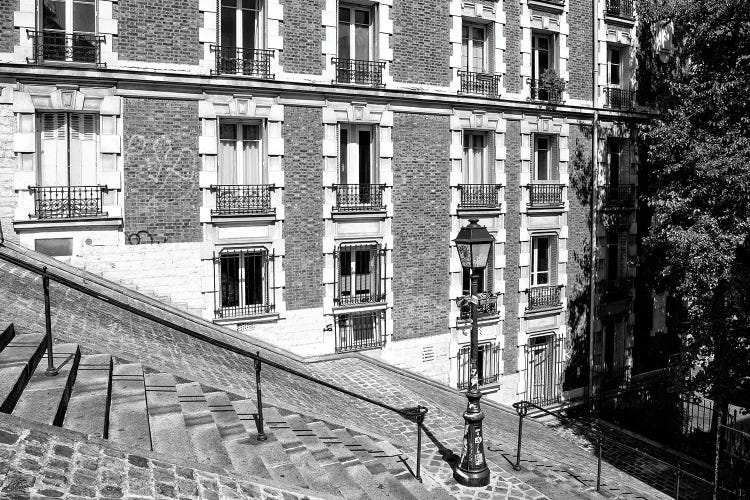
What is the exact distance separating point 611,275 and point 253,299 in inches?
510

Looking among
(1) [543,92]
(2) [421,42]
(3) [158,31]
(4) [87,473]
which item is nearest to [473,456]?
(4) [87,473]

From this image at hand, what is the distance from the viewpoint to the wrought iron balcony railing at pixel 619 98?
750 inches

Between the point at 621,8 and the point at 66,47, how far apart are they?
16930 mm

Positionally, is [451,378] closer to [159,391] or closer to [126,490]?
[159,391]

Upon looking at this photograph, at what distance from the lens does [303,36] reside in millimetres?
13812

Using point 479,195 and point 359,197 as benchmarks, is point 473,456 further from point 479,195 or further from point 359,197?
point 479,195

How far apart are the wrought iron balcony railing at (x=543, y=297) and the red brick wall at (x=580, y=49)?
623 centimetres

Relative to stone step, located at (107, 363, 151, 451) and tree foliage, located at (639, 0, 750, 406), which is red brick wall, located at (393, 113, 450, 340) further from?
stone step, located at (107, 363, 151, 451)

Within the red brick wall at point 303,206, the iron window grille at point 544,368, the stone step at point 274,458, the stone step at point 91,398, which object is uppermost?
the red brick wall at point 303,206

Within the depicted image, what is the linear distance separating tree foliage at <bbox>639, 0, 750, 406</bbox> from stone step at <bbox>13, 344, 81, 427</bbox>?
12.1 meters

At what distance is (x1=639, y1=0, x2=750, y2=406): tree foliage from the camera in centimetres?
1251

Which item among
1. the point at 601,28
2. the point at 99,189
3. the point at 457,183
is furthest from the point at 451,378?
the point at 601,28

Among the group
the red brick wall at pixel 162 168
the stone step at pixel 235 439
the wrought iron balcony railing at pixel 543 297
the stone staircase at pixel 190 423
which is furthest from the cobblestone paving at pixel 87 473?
the wrought iron balcony railing at pixel 543 297

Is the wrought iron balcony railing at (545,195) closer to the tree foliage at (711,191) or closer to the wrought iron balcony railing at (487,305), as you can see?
the wrought iron balcony railing at (487,305)
